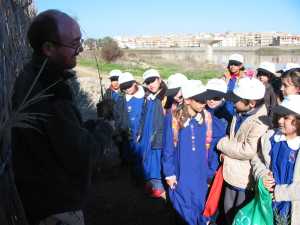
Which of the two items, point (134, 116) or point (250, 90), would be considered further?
point (134, 116)

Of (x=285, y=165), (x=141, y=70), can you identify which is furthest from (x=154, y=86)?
(x=141, y=70)

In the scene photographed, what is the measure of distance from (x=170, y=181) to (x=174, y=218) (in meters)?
0.38

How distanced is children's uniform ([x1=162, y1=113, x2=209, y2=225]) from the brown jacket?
0.21 m

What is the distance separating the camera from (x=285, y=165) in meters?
3.60

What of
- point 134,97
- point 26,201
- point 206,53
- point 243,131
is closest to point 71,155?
point 26,201

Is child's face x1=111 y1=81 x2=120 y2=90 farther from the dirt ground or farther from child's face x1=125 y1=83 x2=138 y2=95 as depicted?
the dirt ground

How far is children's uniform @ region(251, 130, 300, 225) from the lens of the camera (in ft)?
11.5

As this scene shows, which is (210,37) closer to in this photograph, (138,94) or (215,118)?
(138,94)

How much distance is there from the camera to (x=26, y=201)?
7.81 feet

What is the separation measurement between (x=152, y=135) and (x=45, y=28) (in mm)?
3543

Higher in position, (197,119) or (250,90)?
(250,90)

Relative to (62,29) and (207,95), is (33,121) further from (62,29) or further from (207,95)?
(207,95)

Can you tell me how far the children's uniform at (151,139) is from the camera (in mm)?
5652

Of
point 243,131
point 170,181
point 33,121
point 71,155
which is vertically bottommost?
point 170,181
